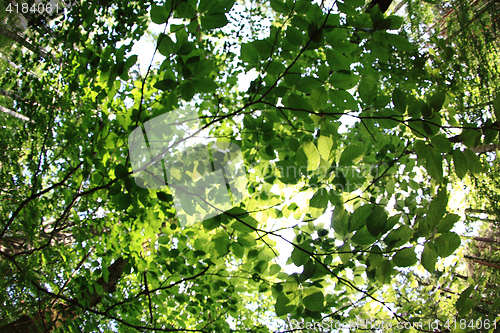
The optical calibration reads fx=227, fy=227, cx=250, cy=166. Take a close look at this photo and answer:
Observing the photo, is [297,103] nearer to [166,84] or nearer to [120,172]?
[166,84]

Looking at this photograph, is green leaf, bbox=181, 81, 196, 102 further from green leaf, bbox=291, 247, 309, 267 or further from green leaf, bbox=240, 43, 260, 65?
green leaf, bbox=291, 247, 309, 267

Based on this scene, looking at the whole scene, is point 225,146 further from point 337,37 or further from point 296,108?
point 337,37

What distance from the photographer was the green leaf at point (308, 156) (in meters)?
0.85

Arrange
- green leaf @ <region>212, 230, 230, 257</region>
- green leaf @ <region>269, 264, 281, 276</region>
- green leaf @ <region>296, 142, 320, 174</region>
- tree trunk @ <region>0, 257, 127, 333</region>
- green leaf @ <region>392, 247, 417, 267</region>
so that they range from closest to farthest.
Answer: green leaf @ <region>392, 247, 417, 267</region>, green leaf @ <region>296, 142, 320, 174</region>, green leaf @ <region>212, 230, 230, 257</region>, green leaf @ <region>269, 264, 281, 276</region>, tree trunk @ <region>0, 257, 127, 333</region>

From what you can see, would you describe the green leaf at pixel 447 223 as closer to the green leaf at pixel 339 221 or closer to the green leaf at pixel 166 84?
the green leaf at pixel 339 221

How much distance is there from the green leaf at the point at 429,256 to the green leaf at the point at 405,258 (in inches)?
1.8

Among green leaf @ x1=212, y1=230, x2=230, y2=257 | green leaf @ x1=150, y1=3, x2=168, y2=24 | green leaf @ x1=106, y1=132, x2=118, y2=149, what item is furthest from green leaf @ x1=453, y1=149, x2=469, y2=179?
green leaf @ x1=106, y1=132, x2=118, y2=149

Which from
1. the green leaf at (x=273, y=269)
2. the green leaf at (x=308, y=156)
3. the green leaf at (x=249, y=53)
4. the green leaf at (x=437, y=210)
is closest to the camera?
the green leaf at (x=437, y=210)

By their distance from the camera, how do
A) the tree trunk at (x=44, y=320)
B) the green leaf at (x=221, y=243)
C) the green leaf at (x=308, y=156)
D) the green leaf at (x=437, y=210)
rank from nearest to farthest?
the green leaf at (x=437, y=210), the green leaf at (x=308, y=156), the green leaf at (x=221, y=243), the tree trunk at (x=44, y=320)

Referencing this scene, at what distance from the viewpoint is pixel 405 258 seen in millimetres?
755

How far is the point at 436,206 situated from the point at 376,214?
0.15m

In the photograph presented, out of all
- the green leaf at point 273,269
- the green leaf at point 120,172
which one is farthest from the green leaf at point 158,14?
the green leaf at point 273,269

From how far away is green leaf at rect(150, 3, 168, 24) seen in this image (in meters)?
0.79

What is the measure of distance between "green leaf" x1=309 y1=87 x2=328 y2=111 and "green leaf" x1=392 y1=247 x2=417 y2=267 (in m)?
0.57
